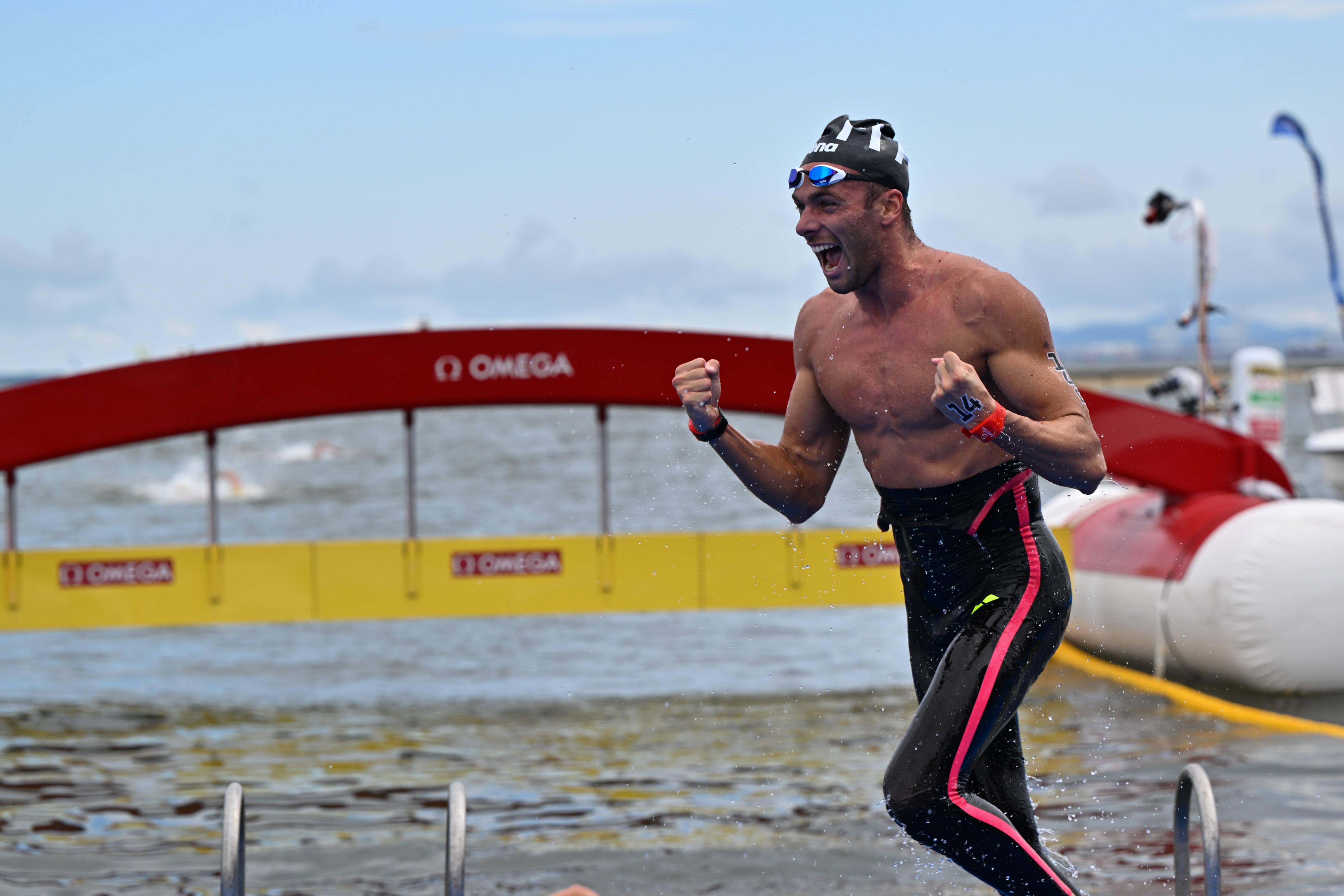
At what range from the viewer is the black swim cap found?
4.39m

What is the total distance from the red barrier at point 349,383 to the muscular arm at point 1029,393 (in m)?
7.29

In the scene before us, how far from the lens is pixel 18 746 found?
11.7 metres

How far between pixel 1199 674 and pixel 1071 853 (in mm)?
5199

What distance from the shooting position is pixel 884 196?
4434mm

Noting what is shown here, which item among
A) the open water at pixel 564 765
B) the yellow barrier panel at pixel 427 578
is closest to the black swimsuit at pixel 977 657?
the open water at pixel 564 765

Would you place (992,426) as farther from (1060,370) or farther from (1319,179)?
(1319,179)

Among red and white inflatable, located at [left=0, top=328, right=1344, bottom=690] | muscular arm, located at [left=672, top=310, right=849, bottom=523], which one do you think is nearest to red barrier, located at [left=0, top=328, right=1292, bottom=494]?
red and white inflatable, located at [left=0, top=328, right=1344, bottom=690]

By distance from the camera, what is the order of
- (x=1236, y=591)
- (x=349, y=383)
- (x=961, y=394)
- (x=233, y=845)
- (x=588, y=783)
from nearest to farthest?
(x=961, y=394) < (x=233, y=845) < (x=588, y=783) < (x=1236, y=591) < (x=349, y=383)

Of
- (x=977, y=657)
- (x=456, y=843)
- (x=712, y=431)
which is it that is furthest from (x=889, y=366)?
(x=456, y=843)

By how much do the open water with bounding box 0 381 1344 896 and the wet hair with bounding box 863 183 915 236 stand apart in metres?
3.24

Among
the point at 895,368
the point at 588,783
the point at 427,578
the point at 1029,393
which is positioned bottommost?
the point at 588,783

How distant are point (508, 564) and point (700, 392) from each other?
333 inches

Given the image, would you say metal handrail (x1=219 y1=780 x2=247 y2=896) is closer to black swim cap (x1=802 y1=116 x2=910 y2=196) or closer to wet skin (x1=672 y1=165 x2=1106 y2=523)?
wet skin (x1=672 y1=165 x2=1106 y2=523)

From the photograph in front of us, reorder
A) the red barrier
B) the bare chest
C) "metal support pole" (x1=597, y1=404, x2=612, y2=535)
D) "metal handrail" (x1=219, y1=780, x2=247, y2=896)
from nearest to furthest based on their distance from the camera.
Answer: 1. the bare chest
2. "metal handrail" (x1=219, y1=780, x2=247, y2=896)
3. the red barrier
4. "metal support pole" (x1=597, y1=404, x2=612, y2=535)
